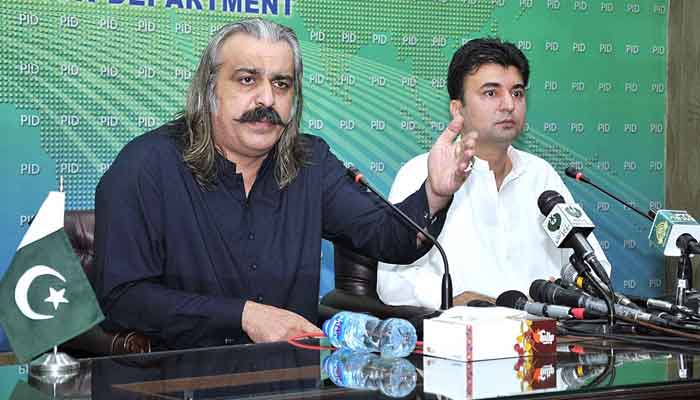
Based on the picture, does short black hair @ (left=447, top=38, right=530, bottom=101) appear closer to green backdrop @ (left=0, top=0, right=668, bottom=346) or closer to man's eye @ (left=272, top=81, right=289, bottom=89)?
green backdrop @ (left=0, top=0, right=668, bottom=346)

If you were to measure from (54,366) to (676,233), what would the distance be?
160cm

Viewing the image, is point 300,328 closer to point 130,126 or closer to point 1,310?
point 1,310

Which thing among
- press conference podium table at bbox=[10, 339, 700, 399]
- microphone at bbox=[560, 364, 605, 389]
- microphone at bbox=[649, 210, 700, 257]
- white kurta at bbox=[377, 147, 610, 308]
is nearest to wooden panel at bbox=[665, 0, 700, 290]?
white kurta at bbox=[377, 147, 610, 308]

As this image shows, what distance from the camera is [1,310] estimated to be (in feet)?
6.17

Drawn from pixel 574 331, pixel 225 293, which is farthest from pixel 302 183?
pixel 574 331

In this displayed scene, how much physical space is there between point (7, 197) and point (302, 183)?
1.26m

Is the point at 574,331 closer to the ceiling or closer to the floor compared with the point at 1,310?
closer to the floor

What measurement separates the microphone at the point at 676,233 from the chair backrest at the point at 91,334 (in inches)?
54.9

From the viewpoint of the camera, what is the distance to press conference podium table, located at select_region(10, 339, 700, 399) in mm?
1667

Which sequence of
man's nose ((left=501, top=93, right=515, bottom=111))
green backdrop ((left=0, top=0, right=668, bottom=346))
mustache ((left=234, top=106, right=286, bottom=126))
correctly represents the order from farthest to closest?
man's nose ((left=501, top=93, right=515, bottom=111))
green backdrop ((left=0, top=0, right=668, bottom=346))
mustache ((left=234, top=106, right=286, bottom=126))

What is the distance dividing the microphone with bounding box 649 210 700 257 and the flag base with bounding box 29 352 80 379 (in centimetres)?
154

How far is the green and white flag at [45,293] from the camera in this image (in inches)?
73.8

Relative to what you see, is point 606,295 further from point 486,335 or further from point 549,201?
point 486,335

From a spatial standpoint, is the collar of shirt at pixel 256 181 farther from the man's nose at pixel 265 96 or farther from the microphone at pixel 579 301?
the microphone at pixel 579 301
